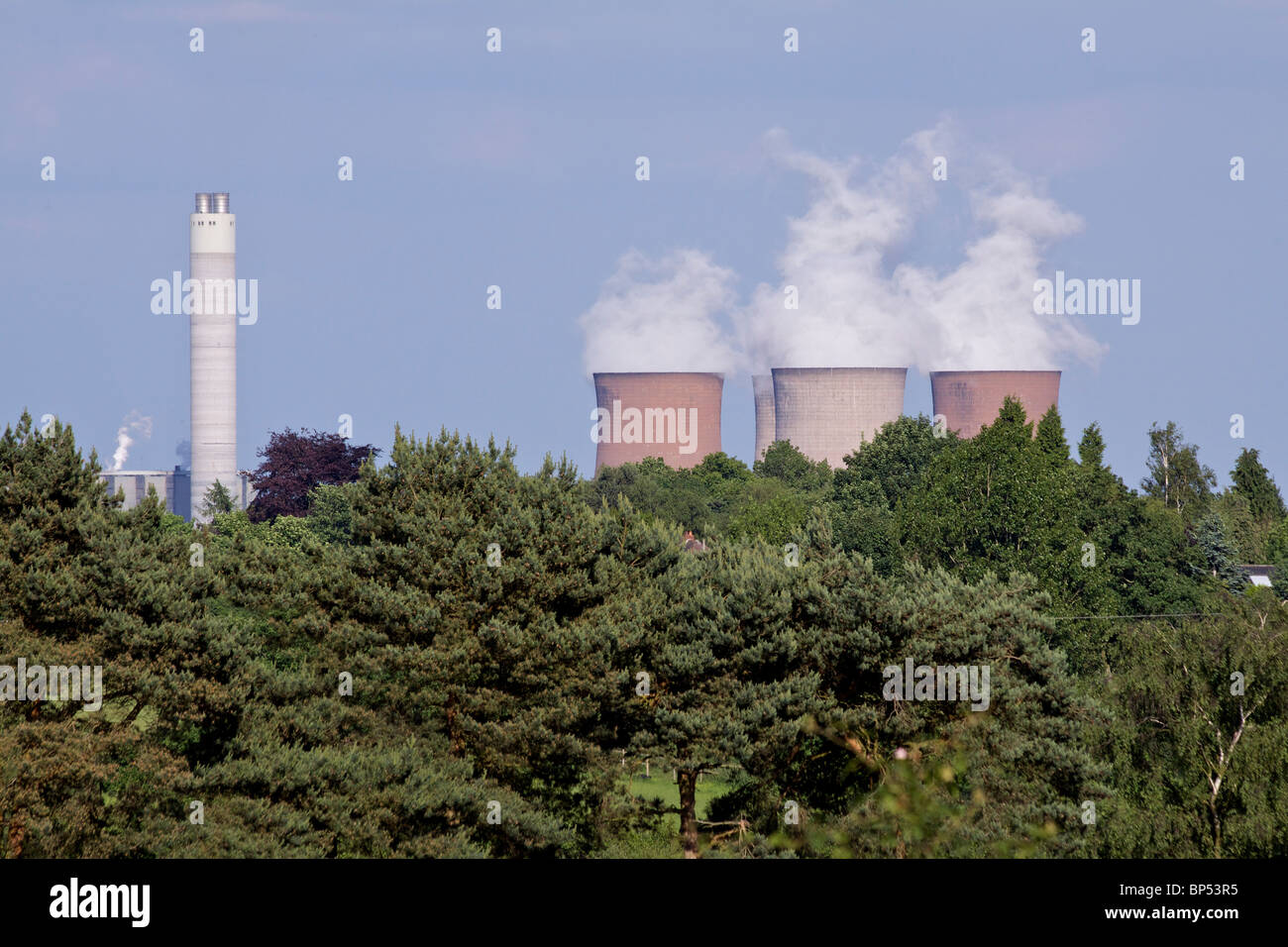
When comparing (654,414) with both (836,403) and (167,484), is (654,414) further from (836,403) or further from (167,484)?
(167,484)

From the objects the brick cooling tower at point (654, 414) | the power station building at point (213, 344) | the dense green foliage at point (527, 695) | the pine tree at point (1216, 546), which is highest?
the power station building at point (213, 344)

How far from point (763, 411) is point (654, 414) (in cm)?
2190

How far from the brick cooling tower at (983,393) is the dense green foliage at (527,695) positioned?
5697cm

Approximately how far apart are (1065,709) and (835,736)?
3312 millimetres

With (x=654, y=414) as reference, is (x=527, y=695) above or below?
below

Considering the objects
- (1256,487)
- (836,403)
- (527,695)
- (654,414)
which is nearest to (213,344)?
(654,414)

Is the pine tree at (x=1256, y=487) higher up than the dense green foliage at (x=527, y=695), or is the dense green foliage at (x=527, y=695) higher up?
the pine tree at (x=1256, y=487)

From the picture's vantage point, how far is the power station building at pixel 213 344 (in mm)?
118375

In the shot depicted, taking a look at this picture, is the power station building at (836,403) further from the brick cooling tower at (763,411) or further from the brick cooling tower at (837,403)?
the brick cooling tower at (763,411)

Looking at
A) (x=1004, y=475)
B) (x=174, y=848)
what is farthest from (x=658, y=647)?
(x=1004, y=475)

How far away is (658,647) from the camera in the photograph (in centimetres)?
2197

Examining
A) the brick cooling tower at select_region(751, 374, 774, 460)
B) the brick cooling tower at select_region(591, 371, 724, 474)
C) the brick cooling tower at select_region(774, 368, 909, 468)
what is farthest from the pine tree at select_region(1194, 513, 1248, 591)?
the brick cooling tower at select_region(751, 374, 774, 460)

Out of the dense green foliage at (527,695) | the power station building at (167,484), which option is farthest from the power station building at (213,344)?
the dense green foliage at (527,695)

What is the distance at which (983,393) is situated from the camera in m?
81.8
